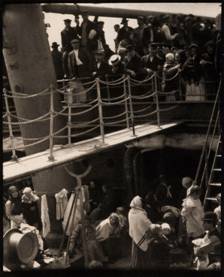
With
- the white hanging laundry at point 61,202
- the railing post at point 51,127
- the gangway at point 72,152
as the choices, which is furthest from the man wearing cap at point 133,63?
the white hanging laundry at point 61,202

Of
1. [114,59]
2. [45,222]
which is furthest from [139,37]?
[45,222]

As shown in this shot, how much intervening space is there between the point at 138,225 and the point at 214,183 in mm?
357

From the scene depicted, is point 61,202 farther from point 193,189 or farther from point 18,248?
point 193,189

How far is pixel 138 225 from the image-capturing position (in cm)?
293

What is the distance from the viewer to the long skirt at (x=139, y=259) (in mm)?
2836

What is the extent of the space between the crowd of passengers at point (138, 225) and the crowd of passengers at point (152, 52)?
0.44 m

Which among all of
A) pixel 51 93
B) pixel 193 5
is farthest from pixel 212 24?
pixel 51 93

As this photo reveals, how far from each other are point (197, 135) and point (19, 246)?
0.87 m

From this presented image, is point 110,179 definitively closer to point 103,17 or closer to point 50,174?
point 50,174

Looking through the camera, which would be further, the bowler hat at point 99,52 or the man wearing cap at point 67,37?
the bowler hat at point 99,52

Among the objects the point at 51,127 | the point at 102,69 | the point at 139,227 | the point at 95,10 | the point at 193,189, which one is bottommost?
the point at 139,227

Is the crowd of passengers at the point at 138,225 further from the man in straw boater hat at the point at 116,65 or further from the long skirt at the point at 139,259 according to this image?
the man in straw boater hat at the point at 116,65

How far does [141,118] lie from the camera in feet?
10.7

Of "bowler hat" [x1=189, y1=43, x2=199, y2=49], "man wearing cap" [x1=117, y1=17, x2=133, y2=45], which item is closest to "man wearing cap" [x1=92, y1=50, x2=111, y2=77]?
"man wearing cap" [x1=117, y1=17, x2=133, y2=45]
